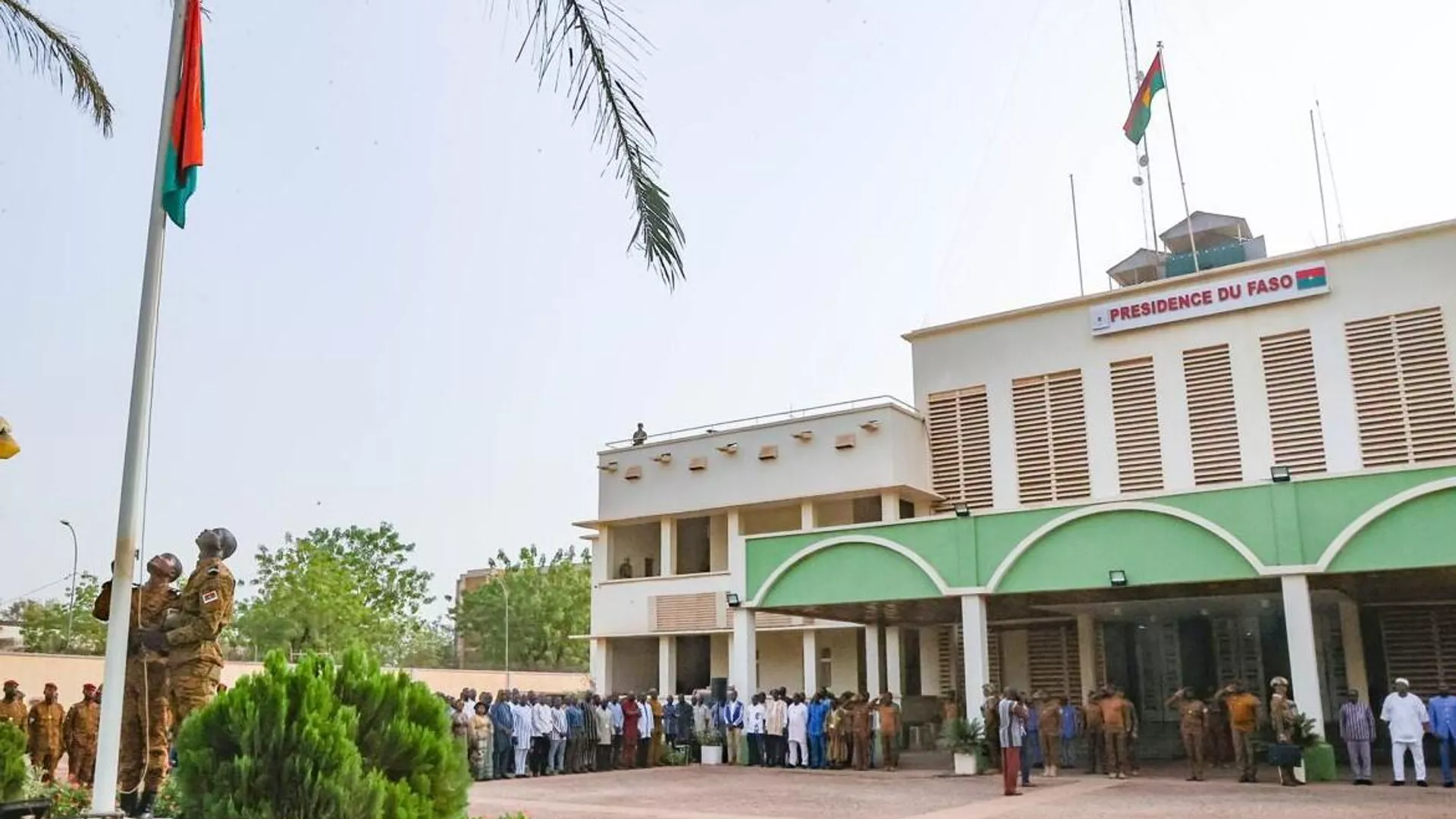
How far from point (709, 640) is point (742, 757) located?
373 inches

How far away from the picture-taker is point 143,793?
8.54 metres

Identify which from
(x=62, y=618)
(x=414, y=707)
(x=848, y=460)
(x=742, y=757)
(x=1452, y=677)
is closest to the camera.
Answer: (x=414, y=707)

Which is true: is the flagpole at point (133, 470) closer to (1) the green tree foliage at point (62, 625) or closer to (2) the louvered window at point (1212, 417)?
(2) the louvered window at point (1212, 417)

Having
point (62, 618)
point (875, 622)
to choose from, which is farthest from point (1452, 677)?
point (62, 618)

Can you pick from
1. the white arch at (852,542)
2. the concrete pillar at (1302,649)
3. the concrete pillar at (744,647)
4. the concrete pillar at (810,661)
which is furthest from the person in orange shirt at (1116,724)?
the concrete pillar at (810,661)

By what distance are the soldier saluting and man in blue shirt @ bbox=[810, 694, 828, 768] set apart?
15.1 m


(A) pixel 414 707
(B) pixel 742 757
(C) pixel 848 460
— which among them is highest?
(C) pixel 848 460

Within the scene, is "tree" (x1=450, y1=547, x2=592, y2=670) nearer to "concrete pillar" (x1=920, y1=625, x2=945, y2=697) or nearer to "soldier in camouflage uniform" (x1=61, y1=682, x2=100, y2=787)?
"concrete pillar" (x1=920, y1=625, x2=945, y2=697)

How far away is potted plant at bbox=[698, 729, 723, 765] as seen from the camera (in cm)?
2389

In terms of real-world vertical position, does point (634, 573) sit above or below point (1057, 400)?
below

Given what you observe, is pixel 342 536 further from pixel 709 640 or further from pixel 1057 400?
pixel 1057 400

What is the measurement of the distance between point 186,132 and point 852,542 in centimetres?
1536

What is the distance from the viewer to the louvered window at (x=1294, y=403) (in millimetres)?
23469

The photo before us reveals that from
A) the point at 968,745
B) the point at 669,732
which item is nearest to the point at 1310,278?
the point at 968,745
